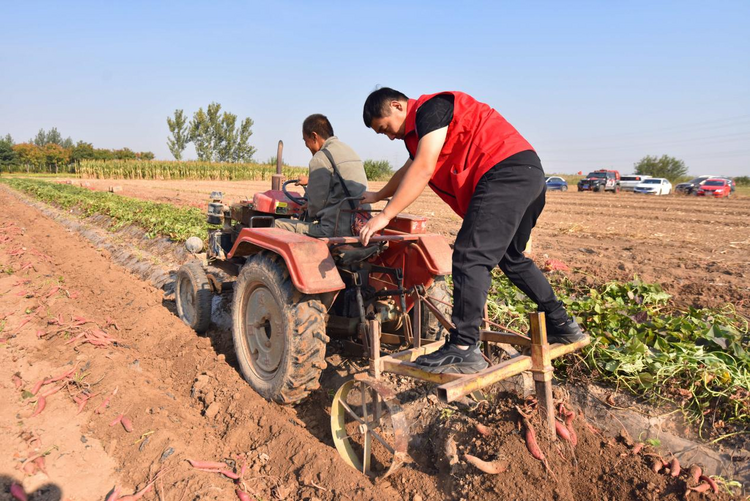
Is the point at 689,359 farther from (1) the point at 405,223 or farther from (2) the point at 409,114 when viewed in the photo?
(2) the point at 409,114

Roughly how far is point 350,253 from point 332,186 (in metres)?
0.61

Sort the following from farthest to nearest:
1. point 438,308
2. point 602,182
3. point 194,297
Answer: point 602,182
point 194,297
point 438,308

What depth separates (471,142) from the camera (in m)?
2.45

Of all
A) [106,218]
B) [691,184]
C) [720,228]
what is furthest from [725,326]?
[691,184]

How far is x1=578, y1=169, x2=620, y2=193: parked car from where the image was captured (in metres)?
29.6

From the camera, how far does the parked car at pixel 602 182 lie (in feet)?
97.0

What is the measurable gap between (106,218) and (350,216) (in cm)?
1047

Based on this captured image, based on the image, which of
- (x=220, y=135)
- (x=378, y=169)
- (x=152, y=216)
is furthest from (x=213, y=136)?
(x=152, y=216)

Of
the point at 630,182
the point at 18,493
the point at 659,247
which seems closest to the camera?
the point at 18,493

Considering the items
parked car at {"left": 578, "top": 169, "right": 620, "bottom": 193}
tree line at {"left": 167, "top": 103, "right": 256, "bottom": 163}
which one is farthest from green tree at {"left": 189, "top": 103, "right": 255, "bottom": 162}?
parked car at {"left": 578, "top": 169, "right": 620, "bottom": 193}

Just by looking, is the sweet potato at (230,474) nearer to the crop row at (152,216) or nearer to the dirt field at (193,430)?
the dirt field at (193,430)

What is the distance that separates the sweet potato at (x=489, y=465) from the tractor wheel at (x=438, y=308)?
3.72 ft

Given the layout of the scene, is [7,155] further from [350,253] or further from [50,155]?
[350,253]

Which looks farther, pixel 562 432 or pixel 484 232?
pixel 562 432
